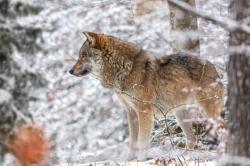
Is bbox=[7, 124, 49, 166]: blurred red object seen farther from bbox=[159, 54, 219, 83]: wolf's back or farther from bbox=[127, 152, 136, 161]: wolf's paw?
bbox=[159, 54, 219, 83]: wolf's back

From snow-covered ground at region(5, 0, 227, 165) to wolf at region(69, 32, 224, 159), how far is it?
6274 mm

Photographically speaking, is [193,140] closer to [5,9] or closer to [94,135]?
[5,9]

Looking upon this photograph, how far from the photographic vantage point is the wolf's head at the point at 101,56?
377 inches

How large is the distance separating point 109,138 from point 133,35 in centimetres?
310

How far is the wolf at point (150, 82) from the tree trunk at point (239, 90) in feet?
15.6

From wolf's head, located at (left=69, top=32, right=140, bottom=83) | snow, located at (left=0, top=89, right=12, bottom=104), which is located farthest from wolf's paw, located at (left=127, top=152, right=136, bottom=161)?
snow, located at (left=0, top=89, right=12, bottom=104)

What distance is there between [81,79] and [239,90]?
1438cm

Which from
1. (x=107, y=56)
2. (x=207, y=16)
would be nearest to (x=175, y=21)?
(x=107, y=56)

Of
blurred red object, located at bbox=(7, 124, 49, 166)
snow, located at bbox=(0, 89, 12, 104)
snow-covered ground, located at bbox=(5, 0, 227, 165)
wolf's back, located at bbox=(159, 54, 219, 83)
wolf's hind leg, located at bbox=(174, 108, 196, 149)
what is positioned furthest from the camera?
snow-covered ground, located at bbox=(5, 0, 227, 165)

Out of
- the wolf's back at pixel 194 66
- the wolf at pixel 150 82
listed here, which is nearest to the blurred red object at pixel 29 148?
the wolf at pixel 150 82

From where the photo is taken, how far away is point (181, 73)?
9.26 m

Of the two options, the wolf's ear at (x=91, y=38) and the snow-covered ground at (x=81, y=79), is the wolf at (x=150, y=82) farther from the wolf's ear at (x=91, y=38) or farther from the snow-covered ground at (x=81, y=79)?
the snow-covered ground at (x=81, y=79)

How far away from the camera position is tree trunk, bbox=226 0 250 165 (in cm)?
394

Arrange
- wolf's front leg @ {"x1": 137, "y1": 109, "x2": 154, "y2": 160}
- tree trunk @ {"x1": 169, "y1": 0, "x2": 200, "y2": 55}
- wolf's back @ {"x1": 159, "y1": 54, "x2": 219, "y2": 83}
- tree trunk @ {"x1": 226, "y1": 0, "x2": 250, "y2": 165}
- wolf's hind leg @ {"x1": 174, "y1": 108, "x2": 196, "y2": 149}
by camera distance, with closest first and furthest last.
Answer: tree trunk @ {"x1": 226, "y1": 0, "x2": 250, "y2": 165} < wolf's front leg @ {"x1": 137, "y1": 109, "x2": 154, "y2": 160} < wolf's back @ {"x1": 159, "y1": 54, "x2": 219, "y2": 83} < wolf's hind leg @ {"x1": 174, "y1": 108, "x2": 196, "y2": 149} < tree trunk @ {"x1": 169, "y1": 0, "x2": 200, "y2": 55}
